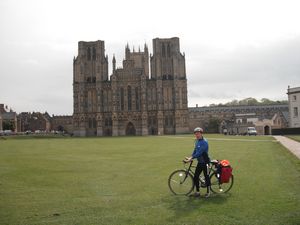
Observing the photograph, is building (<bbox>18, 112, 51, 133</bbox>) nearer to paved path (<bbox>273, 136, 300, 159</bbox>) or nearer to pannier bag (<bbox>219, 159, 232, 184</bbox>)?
paved path (<bbox>273, 136, 300, 159</bbox>)

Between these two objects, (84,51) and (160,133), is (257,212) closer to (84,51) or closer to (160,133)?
(160,133)

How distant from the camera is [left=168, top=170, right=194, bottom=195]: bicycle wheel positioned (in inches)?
448

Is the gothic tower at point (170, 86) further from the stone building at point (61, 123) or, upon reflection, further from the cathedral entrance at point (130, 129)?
the stone building at point (61, 123)

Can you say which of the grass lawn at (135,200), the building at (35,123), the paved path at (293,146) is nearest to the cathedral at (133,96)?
the building at (35,123)

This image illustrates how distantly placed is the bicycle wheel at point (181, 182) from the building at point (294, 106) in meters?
68.7

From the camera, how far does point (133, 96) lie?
101 meters

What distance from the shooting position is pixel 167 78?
3984 inches

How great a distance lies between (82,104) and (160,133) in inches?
888

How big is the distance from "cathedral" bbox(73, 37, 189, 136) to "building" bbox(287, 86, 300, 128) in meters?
30.0

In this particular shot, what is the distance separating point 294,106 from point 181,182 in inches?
2750

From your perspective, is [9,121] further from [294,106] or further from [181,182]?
[181,182]

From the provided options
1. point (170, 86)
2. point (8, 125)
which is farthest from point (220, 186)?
point (8, 125)

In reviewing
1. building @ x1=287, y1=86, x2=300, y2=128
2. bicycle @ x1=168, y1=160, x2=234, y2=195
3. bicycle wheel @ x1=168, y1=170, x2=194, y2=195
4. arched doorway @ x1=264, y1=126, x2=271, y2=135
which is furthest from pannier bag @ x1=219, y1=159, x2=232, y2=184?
arched doorway @ x1=264, y1=126, x2=271, y2=135

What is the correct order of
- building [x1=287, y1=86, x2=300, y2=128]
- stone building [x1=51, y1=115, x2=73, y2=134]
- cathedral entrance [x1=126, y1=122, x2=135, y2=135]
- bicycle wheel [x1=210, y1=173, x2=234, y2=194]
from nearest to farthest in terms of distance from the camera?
bicycle wheel [x1=210, y1=173, x2=234, y2=194] < building [x1=287, y1=86, x2=300, y2=128] < cathedral entrance [x1=126, y1=122, x2=135, y2=135] < stone building [x1=51, y1=115, x2=73, y2=134]
